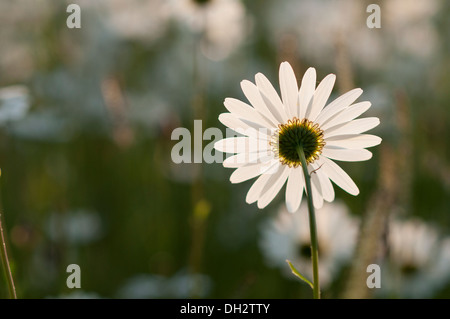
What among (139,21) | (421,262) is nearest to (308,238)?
(421,262)

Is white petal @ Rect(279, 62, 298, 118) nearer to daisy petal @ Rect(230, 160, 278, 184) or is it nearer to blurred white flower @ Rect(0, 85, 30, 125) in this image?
daisy petal @ Rect(230, 160, 278, 184)

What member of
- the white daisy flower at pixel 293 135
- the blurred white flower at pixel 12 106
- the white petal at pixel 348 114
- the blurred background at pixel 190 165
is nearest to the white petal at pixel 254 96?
the white daisy flower at pixel 293 135

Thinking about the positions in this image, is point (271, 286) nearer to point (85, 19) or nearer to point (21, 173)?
point (21, 173)

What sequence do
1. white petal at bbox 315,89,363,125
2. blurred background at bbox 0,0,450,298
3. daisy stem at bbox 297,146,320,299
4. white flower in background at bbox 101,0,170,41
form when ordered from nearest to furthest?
daisy stem at bbox 297,146,320,299 → white petal at bbox 315,89,363,125 → blurred background at bbox 0,0,450,298 → white flower in background at bbox 101,0,170,41

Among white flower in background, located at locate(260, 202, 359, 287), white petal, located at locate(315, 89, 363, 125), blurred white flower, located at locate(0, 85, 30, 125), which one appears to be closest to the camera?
white petal, located at locate(315, 89, 363, 125)

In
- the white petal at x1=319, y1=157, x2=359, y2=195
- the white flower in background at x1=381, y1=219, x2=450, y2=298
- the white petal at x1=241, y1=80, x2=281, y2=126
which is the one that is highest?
the white petal at x1=241, y1=80, x2=281, y2=126

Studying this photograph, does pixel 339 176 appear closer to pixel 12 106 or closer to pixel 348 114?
pixel 348 114

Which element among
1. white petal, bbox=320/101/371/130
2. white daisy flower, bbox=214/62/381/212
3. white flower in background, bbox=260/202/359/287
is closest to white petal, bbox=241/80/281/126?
white daisy flower, bbox=214/62/381/212

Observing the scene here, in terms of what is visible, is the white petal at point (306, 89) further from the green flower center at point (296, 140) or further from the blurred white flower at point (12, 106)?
the blurred white flower at point (12, 106)
